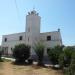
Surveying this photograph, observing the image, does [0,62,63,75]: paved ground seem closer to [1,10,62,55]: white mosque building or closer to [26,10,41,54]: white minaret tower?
[1,10,62,55]: white mosque building

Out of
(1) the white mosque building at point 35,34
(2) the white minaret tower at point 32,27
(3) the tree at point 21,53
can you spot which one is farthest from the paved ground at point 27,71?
(2) the white minaret tower at point 32,27

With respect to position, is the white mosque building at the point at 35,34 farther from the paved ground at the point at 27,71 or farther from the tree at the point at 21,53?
the paved ground at the point at 27,71

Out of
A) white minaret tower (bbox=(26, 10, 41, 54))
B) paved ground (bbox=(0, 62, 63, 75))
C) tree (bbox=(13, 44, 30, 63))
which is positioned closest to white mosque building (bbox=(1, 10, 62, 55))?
white minaret tower (bbox=(26, 10, 41, 54))

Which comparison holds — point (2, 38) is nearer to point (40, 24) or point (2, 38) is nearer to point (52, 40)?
point (40, 24)

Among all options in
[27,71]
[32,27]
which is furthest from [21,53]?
[32,27]

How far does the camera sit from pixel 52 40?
39625mm

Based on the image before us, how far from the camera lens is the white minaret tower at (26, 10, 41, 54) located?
134 feet

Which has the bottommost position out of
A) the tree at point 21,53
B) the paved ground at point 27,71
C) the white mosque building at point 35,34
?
the paved ground at point 27,71

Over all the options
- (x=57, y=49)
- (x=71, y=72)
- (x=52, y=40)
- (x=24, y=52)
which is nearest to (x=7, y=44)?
(x=52, y=40)

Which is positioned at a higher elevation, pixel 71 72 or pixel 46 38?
pixel 46 38

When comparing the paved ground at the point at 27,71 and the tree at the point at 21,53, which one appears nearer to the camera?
the paved ground at the point at 27,71

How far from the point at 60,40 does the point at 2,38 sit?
18784 mm

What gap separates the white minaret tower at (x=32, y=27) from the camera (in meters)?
40.8

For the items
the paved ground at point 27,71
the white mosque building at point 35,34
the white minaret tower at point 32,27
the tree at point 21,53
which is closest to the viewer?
the paved ground at point 27,71
